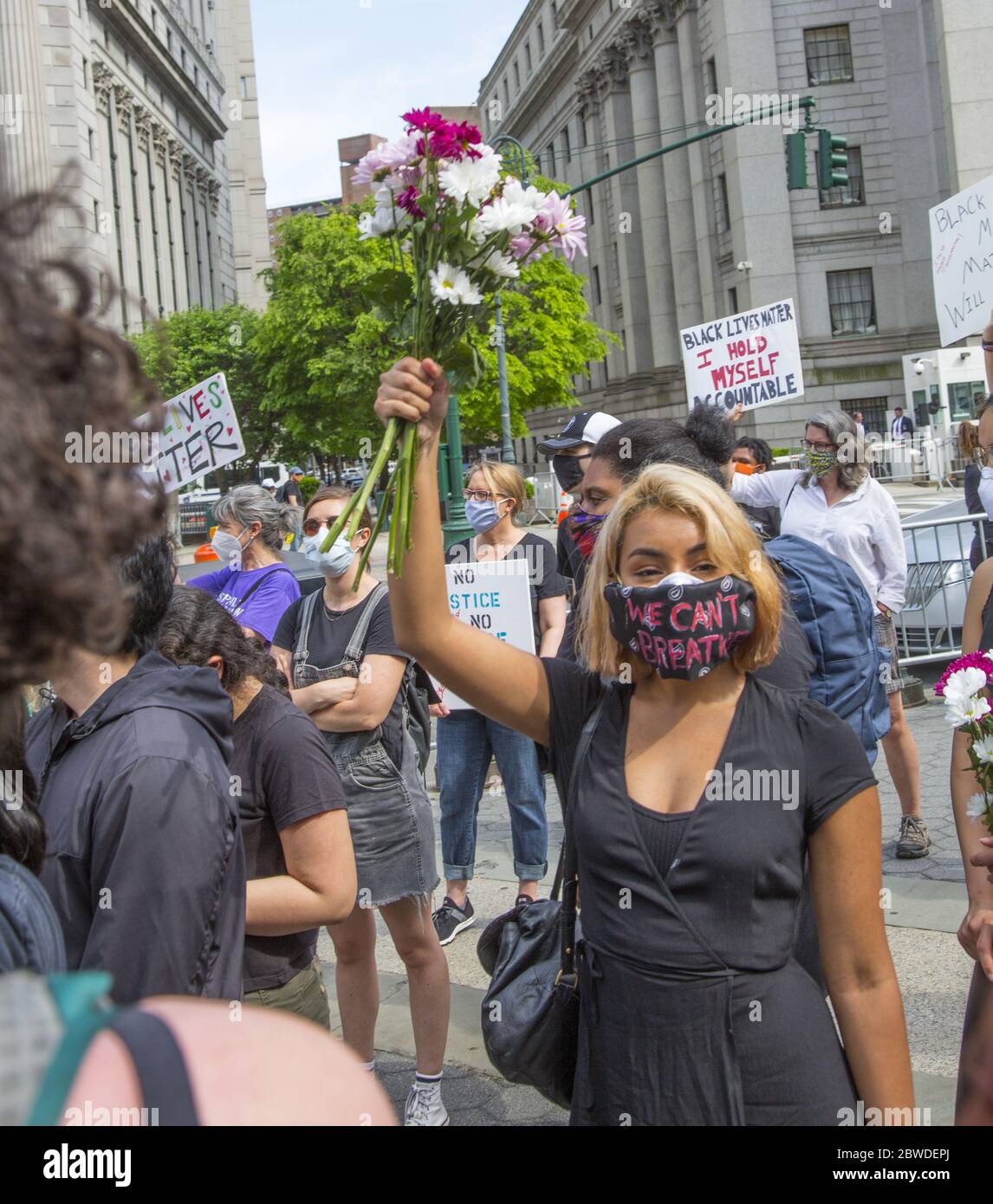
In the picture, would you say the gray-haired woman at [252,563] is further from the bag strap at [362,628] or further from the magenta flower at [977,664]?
the magenta flower at [977,664]

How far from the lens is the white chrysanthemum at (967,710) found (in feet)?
8.27

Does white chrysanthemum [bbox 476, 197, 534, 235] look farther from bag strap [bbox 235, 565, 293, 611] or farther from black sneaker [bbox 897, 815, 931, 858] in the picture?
black sneaker [bbox 897, 815, 931, 858]

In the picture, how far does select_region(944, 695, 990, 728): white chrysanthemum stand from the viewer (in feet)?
8.27

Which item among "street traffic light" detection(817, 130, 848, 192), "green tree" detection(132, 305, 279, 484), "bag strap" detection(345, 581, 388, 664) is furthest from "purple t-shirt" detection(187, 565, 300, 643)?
"green tree" detection(132, 305, 279, 484)

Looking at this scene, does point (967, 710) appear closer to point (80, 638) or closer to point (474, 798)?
point (80, 638)

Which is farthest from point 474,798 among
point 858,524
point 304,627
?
point 858,524

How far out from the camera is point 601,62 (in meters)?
50.6

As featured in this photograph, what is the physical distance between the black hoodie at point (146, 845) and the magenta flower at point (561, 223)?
1137mm

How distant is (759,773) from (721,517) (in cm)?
54

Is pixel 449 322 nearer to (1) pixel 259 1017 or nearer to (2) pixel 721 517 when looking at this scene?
(2) pixel 721 517

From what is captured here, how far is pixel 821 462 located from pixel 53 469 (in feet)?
19.4

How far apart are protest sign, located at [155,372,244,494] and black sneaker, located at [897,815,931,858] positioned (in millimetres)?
4379

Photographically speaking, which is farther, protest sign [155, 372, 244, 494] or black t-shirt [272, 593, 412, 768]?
protest sign [155, 372, 244, 494]

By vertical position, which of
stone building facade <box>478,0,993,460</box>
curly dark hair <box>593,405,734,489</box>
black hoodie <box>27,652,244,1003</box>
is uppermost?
stone building facade <box>478,0,993,460</box>
